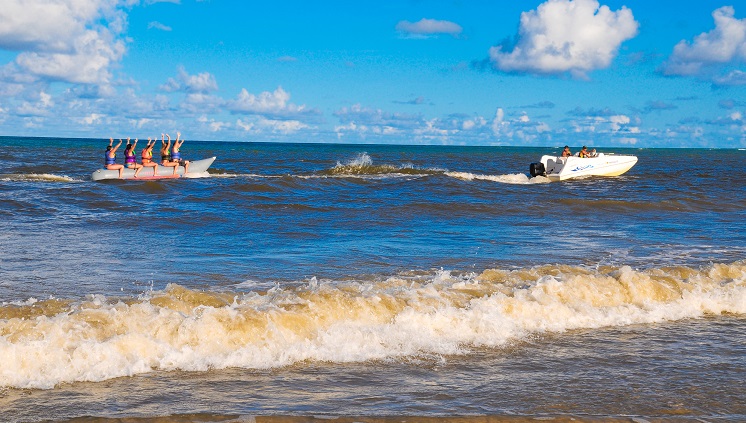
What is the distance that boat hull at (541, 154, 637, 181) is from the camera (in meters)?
34.2

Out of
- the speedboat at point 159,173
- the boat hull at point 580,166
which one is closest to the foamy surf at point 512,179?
the boat hull at point 580,166

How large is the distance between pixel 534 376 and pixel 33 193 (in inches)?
812

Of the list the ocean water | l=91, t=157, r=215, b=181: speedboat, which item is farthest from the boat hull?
the ocean water

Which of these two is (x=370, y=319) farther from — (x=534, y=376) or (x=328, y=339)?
(x=534, y=376)

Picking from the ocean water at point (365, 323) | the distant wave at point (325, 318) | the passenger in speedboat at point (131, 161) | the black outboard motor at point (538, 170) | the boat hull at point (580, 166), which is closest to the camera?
the ocean water at point (365, 323)

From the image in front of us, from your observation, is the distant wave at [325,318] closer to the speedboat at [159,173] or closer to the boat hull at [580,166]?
the speedboat at [159,173]

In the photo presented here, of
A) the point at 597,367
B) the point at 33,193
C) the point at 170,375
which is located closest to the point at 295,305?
the point at 170,375

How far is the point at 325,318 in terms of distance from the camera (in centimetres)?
729

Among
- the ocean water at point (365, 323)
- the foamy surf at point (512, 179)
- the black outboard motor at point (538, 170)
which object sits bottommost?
the ocean water at point (365, 323)

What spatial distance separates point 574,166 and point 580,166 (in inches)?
16.7

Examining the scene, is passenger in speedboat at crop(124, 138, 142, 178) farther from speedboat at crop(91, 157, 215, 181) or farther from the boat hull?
the boat hull

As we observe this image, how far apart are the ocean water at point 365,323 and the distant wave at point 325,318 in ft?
0.08

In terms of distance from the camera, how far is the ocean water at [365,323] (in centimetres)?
509

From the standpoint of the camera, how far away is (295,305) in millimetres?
7430
